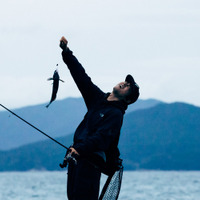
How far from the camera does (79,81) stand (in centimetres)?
677

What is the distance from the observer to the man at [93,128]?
20.9 ft

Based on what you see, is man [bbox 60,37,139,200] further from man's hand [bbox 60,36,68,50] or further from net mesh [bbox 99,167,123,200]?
net mesh [bbox 99,167,123,200]

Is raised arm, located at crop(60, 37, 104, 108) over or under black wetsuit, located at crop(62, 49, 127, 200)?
over

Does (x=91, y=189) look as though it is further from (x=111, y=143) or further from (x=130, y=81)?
(x=130, y=81)

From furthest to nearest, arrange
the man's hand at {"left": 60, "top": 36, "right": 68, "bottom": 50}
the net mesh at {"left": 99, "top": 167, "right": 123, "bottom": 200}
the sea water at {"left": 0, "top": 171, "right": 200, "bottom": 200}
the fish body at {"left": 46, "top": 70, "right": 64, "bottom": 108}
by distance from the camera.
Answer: the sea water at {"left": 0, "top": 171, "right": 200, "bottom": 200}, the fish body at {"left": 46, "top": 70, "right": 64, "bottom": 108}, the net mesh at {"left": 99, "top": 167, "right": 123, "bottom": 200}, the man's hand at {"left": 60, "top": 36, "right": 68, "bottom": 50}

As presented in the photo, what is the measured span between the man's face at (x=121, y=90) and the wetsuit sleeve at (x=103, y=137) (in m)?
0.25

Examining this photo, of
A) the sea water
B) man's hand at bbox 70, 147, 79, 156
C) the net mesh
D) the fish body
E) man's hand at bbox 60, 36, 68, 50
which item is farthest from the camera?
the sea water

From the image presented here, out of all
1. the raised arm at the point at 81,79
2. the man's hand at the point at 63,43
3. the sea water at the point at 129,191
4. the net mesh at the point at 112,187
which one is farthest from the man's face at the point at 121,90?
the sea water at the point at 129,191

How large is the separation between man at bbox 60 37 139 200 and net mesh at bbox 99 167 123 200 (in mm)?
175

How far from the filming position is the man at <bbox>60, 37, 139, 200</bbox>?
20.9ft

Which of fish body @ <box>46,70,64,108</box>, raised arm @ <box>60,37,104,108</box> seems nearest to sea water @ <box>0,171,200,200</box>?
fish body @ <box>46,70,64,108</box>

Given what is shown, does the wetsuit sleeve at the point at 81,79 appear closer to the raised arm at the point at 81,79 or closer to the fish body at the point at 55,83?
the raised arm at the point at 81,79

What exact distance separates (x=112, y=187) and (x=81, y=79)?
124cm

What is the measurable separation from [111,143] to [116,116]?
0.30 meters
